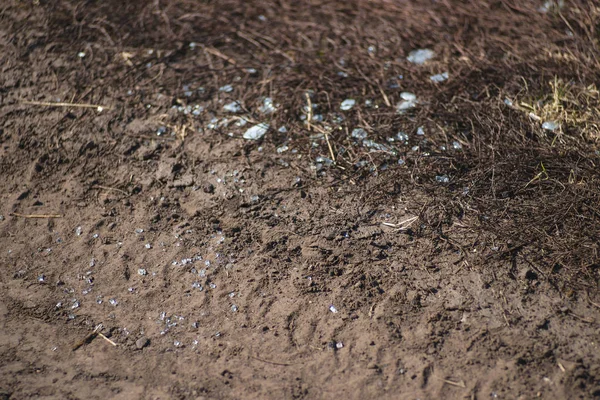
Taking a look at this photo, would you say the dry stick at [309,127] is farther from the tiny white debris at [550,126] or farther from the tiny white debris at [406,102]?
the tiny white debris at [550,126]

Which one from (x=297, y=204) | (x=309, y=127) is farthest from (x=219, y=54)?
(x=297, y=204)

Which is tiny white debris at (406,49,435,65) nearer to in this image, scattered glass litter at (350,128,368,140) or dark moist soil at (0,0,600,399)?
dark moist soil at (0,0,600,399)

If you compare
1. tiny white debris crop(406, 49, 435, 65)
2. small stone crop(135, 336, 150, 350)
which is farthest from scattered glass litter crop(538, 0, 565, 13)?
small stone crop(135, 336, 150, 350)

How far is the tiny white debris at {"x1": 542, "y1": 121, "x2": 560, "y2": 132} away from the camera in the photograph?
11.3 ft

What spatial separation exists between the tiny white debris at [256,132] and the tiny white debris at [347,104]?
19.9 inches

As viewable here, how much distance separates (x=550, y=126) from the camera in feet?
11.4

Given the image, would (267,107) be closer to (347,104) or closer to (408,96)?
(347,104)

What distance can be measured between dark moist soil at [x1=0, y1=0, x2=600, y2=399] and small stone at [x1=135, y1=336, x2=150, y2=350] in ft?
0.11

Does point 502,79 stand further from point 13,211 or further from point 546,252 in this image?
point 13,211

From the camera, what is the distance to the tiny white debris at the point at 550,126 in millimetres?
3447

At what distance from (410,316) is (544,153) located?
1294 mm

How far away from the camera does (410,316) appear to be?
9.00 ft

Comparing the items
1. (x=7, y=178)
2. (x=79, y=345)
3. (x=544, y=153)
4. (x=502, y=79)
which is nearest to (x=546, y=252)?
(x=544, y=153)

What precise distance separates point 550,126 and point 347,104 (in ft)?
4.04
